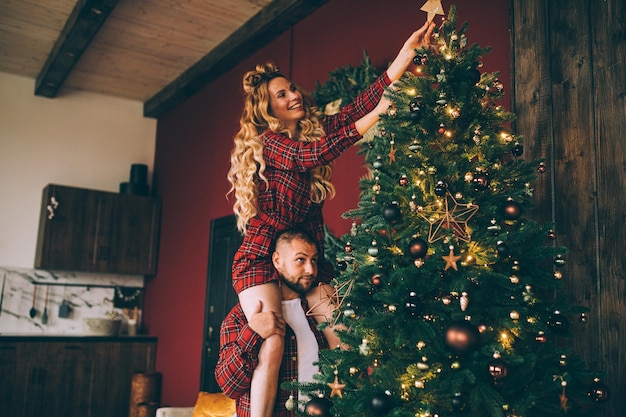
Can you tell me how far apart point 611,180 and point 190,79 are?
3.91 metres

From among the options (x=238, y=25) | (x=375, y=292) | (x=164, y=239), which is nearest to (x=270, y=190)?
(x=375, y=292)

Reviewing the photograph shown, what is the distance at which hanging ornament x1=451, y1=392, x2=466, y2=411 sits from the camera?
1533 millimetres

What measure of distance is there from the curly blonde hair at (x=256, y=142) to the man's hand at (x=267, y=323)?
0.44m

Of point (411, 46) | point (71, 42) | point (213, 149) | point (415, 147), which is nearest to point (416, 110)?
point (415, 147)

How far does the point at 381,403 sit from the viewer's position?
1591 millimetres

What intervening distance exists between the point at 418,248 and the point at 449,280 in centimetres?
15

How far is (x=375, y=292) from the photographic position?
187cm

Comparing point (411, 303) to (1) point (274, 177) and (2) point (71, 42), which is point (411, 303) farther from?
(2) point (71, 42)

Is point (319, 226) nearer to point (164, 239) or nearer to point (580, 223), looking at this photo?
point (580, 223)

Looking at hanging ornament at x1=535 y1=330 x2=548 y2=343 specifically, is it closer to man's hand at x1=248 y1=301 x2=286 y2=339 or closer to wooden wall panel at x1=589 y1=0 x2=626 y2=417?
wooden wall panel at x1=589 y1=0 x2=626 y2=417

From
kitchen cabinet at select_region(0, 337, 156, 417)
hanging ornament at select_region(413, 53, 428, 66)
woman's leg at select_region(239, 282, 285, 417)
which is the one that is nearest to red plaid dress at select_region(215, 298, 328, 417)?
woman's leg at select_region(239, 282, 285, 417)

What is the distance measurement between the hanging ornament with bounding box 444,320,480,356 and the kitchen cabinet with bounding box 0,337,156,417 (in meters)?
4.35

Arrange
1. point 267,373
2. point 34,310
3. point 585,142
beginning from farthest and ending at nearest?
1. point 34,310
2. point 267,373
3. point 585,142

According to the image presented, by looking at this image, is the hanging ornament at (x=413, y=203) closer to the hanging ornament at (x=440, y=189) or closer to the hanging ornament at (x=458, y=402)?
the hanging ornament at (x=440, y=189)
